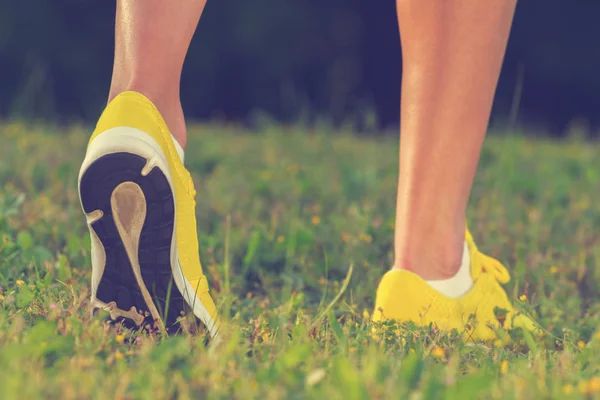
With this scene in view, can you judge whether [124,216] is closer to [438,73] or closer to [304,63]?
[438,73]

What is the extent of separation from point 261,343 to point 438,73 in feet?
2.52

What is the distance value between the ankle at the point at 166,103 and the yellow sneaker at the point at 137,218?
0.13 ft

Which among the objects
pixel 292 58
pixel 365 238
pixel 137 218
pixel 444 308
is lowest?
pixel 292 58

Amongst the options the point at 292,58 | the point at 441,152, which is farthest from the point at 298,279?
the point at 292,58

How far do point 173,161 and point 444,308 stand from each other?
0.72 meters

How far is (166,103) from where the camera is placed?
67.4 inches

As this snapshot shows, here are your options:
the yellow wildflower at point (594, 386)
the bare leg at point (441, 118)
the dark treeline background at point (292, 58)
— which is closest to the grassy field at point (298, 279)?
the yellow wildflower at point (594, 386)

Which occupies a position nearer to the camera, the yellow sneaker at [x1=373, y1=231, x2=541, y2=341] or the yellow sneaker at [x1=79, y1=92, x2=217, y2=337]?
the yellow sneaker at [x1=79, y1=92, x2=217, y2=337]

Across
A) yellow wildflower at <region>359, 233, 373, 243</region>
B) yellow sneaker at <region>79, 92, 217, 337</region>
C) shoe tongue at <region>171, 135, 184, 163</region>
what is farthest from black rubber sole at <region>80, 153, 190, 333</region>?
yellow wildflower at <region>359, 233, 373, 243</region>

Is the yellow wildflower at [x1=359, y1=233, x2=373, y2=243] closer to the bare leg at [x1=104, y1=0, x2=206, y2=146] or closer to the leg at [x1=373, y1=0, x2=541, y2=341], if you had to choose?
the leg at [x1=373, y1=0, x2=541, y2=341]

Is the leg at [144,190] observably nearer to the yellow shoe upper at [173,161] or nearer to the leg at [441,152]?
the yellow shoe upper at [173,161]

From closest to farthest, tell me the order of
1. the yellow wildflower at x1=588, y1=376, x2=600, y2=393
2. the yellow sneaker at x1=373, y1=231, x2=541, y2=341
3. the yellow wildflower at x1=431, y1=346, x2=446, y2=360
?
the yellow wildflower at x1=588, y1=376, x2=600, y2=393 → the yellow wildflower at x1=431, y1=346, x2=446, y2=360 → the yellow sneaker at x1=373, y1=231, x2=541, y2=341

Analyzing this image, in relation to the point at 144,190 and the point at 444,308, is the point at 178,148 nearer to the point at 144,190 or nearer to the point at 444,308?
the point at 144,190

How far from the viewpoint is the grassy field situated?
128 cm
